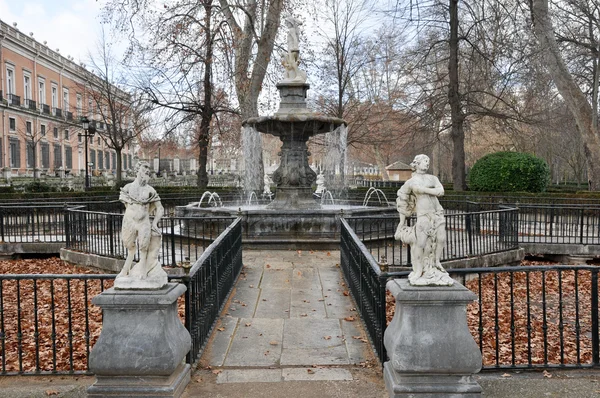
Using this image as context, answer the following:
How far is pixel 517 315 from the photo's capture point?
871cm

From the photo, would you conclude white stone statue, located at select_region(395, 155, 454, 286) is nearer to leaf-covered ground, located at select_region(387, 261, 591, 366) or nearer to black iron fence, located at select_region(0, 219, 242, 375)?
leaf-covered ground, located at select_region(387, 261, 591, 366)

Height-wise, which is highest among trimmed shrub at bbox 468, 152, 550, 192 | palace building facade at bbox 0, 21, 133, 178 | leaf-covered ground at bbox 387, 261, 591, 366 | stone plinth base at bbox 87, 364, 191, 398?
palace building facade at bbox 0, 21, 133, 178

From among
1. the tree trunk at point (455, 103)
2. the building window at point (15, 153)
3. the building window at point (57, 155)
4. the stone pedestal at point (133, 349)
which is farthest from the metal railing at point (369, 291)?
the building window at point (57, 155)

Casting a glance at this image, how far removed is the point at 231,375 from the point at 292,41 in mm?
11911

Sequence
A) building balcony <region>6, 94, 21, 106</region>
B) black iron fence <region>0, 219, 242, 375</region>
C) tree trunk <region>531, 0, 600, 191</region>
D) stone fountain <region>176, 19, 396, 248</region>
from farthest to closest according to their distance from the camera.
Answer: building balcony <region>6, 94, 21, 106</region> → tree trunk <region>531, 0, 600, 191</region> → stone fountain <region>176, 19, 396, 248</region> → black iron fence <region>0, 219, 242, 375</region>

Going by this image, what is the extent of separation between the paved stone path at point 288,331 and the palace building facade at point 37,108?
36.0 meters

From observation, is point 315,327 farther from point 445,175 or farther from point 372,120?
point 445,175

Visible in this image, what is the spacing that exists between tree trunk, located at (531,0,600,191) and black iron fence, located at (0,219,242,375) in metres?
18.7

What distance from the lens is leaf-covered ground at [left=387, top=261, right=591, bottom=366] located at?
534cm

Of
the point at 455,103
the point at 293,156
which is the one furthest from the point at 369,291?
the point at 455,103

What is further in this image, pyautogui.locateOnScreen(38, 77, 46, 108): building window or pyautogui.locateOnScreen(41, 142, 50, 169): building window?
pyautogui.locateOnScreen(38, 77, 46, 108): building window

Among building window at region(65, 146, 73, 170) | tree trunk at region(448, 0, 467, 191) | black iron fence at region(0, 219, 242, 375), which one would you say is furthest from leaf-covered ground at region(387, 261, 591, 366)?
building window at region(65, 146, 73, 170)

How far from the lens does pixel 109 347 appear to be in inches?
171

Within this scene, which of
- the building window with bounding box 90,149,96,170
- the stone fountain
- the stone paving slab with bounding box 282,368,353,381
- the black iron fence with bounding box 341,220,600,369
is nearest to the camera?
the stone paving slab with bounding box 282,368,353,381
